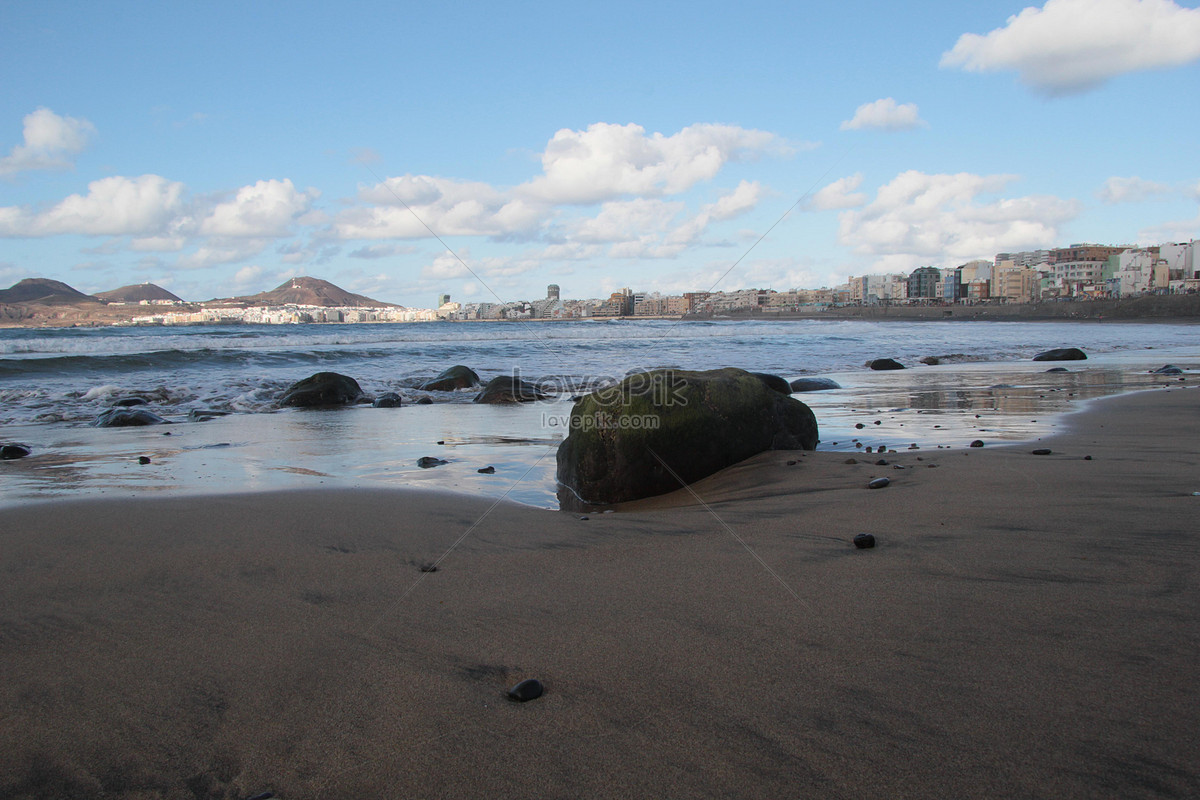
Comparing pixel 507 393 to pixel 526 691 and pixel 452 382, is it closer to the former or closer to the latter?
pixel 452 382

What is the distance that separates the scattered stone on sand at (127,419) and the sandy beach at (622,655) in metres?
5.62

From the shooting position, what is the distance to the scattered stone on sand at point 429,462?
5836 millimetres

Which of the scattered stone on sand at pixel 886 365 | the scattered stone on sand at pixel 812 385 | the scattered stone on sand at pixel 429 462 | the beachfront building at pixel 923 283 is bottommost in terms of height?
the scattered stone on sand at pixel 429 462

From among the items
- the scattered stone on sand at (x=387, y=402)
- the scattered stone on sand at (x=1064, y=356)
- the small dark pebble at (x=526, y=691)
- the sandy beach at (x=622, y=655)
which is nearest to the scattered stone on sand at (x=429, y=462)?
the sandy beach at (x=622, y=655)

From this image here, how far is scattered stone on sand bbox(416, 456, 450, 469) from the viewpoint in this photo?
5.84 meters

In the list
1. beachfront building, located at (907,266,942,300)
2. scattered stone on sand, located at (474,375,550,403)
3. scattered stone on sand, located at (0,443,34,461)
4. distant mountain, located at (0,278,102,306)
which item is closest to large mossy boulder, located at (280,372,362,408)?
scattered stone on sand, located at (474,375,550,403)

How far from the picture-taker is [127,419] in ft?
28.4

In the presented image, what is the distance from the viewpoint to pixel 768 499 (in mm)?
4172

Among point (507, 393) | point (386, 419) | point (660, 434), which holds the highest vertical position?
point (660, 434)

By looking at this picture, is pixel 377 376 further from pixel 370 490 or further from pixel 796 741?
pixel 796 741

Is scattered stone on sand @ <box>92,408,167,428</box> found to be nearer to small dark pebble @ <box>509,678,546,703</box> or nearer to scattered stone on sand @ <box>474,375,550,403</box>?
scattered stone on sand @ <box>474,375,550,403</box>

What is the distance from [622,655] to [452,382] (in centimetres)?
1143

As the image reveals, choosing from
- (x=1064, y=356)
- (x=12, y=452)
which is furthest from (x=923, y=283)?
(x=12, y=452)

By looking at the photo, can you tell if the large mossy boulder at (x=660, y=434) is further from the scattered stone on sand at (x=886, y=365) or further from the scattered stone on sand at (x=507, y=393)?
the scattered stone on sand at (x=886, y=365)
